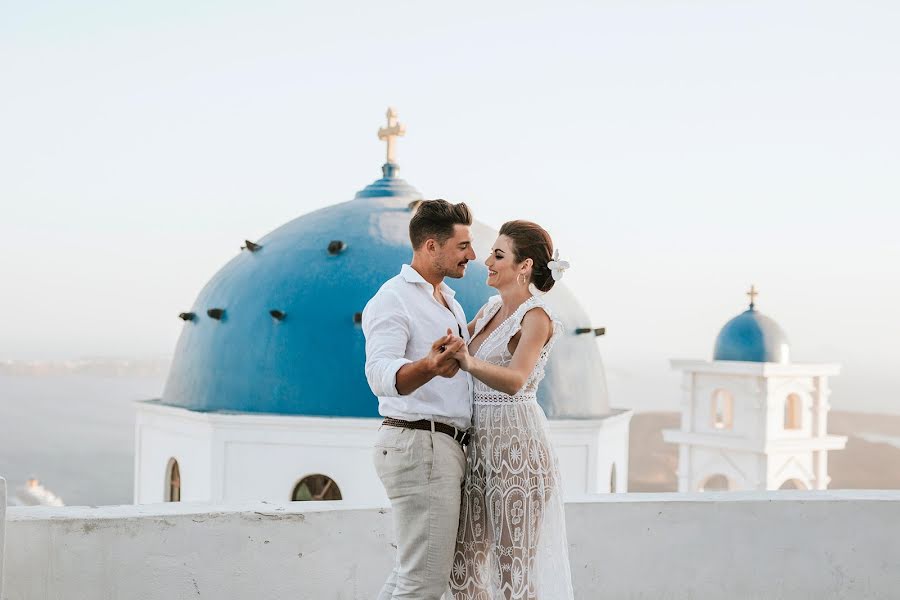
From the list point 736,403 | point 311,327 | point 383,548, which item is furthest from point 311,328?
point 736,403

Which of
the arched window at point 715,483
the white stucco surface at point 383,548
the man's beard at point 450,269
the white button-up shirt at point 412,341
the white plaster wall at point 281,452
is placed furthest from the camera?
the arched window at point 715,483

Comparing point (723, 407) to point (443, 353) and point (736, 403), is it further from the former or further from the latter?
point (443, 353)

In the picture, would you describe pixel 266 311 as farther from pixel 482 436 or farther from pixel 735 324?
pixel 735 324

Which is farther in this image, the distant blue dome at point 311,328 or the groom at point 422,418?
the distant blue dome at point 311,328

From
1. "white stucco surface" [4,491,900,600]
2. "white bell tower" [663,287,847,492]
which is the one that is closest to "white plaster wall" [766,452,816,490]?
"white bell tower" [663,287,847,492]

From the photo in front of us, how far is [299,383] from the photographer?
10820 mm

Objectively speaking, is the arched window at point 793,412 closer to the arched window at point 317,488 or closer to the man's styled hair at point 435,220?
the arched window at point 317,488

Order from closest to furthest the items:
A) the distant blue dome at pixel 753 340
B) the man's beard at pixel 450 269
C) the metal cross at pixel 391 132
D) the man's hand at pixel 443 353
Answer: the man's hand at pixel 443 353 < the man's beard at pixel 450 269 < the metal cross at pixel 391 132 < the distant blue dome at pixel 753 340

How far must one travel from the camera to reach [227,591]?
3682mm

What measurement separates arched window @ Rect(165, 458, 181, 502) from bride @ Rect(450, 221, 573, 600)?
30.7 ft

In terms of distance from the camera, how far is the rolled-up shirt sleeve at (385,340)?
8.94 ft

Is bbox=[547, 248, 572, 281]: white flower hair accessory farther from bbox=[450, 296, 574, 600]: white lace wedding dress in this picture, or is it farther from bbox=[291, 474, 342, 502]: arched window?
bbox=[291, 474, 342, 502]: arched window

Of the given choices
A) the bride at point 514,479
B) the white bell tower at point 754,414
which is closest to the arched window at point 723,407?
the white bell tower at point 754,414

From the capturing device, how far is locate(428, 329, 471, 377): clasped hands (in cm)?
265
